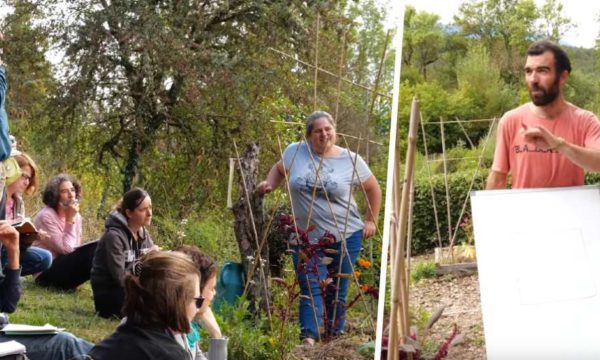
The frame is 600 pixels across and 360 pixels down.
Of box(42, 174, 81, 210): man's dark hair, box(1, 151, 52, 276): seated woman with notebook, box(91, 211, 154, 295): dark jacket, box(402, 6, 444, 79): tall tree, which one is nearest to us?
box(402, 6, 444, 79): tall tree

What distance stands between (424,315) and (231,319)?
117 cm

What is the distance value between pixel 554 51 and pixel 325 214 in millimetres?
1367

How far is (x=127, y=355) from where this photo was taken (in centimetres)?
200

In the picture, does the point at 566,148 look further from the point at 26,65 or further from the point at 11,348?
the point at 26,65

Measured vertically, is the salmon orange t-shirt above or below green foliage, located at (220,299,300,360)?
above

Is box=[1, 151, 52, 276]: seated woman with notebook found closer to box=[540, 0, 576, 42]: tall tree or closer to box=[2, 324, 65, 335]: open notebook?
box=[2, 324, 65, 335]: open notebook

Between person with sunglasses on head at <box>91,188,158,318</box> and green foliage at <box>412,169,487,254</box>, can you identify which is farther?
person with sunglasses on head at <box>91,188,158,318</box>

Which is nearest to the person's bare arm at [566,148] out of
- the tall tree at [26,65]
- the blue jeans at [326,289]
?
the blue jeans at [326,289]

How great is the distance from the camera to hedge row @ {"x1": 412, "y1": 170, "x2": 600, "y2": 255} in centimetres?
280

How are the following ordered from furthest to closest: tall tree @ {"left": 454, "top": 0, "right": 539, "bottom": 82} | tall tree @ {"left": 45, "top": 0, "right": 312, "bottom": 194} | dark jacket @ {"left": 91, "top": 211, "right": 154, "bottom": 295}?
tall tree @ {"left": 45, "top": 0, "right": 312, "bottom": 194} → dark jacket @ {"left": 91, "top": 211, "right": 154, "bottom": 295} → tall tree @ {"left": 454, "top": 0, "right": 539, "bottom": 82}

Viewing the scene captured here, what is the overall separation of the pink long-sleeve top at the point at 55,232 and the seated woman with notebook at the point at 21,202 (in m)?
0.26

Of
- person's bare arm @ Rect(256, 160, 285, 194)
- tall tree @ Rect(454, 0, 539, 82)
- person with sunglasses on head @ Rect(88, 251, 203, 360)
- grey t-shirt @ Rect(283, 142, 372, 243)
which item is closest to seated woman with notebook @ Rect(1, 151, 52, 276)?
person's bare arm @ Rect(256, 160, 285, 194)

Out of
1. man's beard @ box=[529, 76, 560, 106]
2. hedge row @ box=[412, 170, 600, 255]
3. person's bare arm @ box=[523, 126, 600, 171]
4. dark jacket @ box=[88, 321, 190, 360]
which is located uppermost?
man's beard @ box=[529, 76, 560, 106]

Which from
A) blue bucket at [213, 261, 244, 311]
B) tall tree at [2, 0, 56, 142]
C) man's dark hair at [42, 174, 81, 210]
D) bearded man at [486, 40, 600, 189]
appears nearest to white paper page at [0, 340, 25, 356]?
bearded man at [486, 40, 600, 189]
